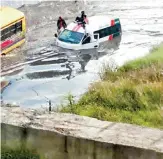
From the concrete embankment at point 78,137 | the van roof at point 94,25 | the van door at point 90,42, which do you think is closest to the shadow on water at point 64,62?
the van door at point 90,42

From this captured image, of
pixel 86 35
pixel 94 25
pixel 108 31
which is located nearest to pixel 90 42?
pixel 86 35

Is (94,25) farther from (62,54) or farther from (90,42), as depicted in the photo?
(62,54)

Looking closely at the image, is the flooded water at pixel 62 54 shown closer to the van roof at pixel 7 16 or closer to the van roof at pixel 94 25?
the van roof at pixel 94 25

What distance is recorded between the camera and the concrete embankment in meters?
4.77

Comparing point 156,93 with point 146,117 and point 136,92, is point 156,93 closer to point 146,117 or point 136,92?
point 136,92

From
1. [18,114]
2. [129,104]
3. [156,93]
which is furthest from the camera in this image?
[156,93]

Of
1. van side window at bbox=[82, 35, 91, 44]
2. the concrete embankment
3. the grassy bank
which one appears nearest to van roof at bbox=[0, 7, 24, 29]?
van side window at bbox=[82, 35, 91, 44]

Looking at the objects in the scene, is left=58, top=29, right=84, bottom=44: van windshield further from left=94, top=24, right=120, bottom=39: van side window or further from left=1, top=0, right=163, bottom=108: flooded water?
left=94, top=24, right=120, bottom=39: van side window

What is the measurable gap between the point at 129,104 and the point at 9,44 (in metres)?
16.2

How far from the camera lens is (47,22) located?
32.9 meters

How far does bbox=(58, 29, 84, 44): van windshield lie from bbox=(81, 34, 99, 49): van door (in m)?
0.32

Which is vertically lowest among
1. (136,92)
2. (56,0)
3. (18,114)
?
(56,0)

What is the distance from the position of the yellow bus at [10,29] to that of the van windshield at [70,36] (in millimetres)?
2521

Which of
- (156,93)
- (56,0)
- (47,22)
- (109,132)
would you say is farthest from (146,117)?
(56,0)
